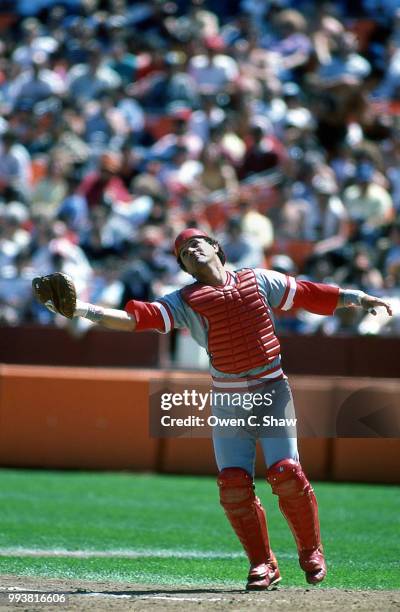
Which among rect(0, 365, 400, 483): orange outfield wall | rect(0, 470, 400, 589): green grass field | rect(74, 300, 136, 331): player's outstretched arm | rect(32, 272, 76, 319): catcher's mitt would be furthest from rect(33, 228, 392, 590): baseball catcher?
rect(0, 365, 400, 483): orange outfield wall

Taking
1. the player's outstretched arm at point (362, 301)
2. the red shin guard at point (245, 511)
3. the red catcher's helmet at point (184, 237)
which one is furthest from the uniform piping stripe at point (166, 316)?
the player's outstretched arm at point (362, 301)

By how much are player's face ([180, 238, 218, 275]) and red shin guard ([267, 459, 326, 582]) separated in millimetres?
1200

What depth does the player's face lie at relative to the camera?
654cm

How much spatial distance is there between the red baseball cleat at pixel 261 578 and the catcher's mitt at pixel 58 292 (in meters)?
1.79

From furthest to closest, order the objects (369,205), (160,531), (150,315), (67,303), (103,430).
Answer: (369,205) → (103,430) → (160,531) → (150,315) → (67,303)

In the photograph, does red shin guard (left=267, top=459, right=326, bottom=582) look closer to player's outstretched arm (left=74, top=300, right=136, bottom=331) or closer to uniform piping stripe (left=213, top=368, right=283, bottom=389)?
uniform piping stripe (left=213, top=368, right=283, bottom=389)

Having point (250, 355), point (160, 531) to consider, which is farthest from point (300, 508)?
point (160, 531)

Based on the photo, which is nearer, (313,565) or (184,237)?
(313,565)

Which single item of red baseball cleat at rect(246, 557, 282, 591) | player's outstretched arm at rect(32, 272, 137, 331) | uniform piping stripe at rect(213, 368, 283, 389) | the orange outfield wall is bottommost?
the orange outfield wall

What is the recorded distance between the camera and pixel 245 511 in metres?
6.52

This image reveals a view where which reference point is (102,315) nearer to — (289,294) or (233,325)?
(233,325)

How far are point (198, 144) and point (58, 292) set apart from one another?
439 inches

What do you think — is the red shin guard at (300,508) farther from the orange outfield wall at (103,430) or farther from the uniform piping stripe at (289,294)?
the orange outfield wall at (103,430)

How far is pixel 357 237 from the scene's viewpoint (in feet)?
47.3
